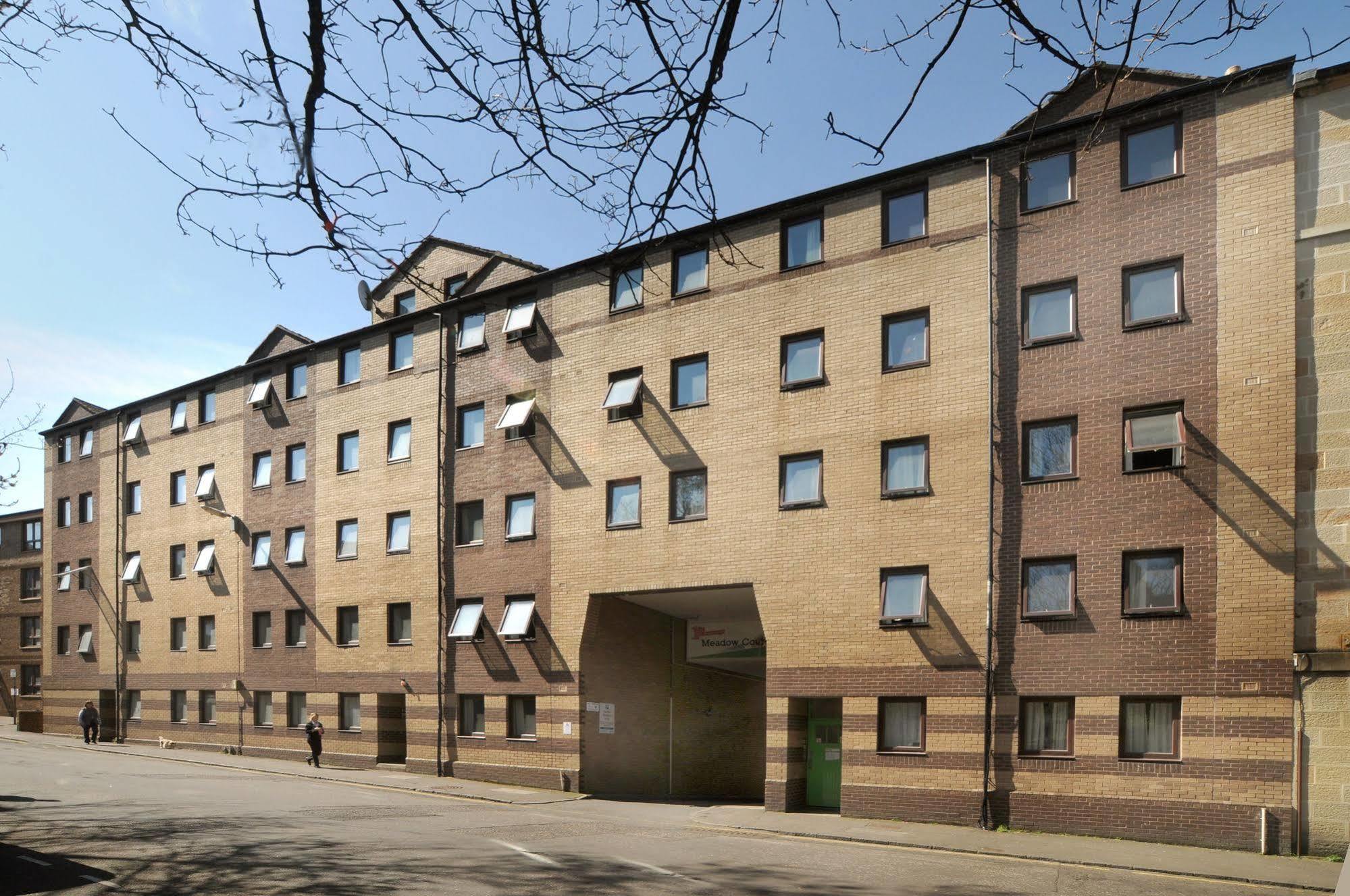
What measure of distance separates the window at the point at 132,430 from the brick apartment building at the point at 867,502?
11247mm

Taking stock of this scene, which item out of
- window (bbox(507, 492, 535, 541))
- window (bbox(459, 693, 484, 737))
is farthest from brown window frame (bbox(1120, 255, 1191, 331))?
window (bbox(459, 693, 484, 737))

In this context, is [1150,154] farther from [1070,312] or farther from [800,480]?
[800,480]

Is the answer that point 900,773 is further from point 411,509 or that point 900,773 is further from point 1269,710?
point 411,509

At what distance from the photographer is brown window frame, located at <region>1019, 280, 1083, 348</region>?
68.0 feet

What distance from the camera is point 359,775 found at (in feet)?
100

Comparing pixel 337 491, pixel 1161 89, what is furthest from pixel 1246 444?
pixel 337 491

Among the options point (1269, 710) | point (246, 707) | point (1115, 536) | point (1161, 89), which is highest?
point (1161, 89)

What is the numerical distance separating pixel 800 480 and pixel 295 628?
64.8 ft

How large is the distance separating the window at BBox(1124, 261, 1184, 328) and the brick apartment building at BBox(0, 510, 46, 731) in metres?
59.0

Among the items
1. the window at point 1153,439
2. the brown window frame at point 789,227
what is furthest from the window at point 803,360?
the window at point 1153,439

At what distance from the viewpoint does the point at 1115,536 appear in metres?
19.7

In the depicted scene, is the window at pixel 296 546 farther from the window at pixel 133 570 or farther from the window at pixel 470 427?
the window at pixel 133 570

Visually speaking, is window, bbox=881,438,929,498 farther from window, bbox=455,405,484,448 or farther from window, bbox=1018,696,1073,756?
window, bbox=455,405,484,448

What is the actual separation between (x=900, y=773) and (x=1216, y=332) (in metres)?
9.85
